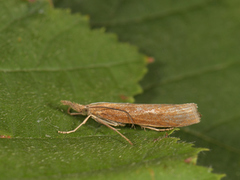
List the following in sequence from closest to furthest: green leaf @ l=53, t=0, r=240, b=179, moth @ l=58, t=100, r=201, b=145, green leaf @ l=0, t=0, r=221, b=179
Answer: green leaf @ l=0, t=0, r=221, b=179 < moth @ l=58, t=100, r=201, b=145 < green leaf @ l=53, t=0, r=240, b=179

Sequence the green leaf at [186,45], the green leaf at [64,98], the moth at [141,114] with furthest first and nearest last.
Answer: the green leaf at [186,45] < the moth at [141,114] < the green leaf at [64,98]

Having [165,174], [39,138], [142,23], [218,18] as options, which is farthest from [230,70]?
[39,138]

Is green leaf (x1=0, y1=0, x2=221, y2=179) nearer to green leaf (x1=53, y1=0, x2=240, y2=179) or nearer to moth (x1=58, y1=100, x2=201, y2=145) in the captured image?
moth (x1=58, y1=100, x2=201, y2=145)

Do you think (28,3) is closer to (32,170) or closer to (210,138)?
(32,170)

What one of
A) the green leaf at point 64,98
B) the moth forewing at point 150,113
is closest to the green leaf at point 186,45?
the green leaf at point 64,98

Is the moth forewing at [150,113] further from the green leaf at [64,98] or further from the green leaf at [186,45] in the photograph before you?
the green leaf at [186,45]

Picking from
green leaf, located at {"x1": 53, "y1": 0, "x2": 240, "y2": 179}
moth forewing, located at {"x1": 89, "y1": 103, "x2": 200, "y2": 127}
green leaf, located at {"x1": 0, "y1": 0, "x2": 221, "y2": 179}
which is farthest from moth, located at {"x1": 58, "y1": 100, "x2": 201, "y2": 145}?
green leaf, located at {"x1": 53, "y1": 0, "x2": 240, "y2": 179}
